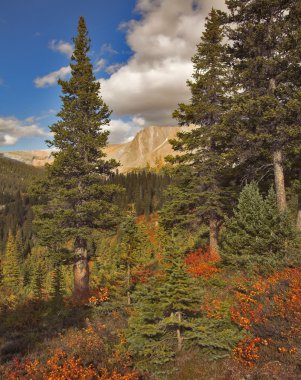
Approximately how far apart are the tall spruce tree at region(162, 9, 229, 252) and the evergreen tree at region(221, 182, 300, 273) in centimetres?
444

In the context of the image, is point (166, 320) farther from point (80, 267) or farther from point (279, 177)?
point (80, 267)

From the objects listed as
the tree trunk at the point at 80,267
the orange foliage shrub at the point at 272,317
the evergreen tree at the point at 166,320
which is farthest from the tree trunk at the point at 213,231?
the evergreen tree at the point at 166,320

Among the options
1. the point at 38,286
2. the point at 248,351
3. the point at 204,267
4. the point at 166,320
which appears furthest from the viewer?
the point at 38,286

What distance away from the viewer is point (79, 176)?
59.3 feet

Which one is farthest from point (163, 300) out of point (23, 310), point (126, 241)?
point (23, 310)

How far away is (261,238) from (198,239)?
11500 millimetres

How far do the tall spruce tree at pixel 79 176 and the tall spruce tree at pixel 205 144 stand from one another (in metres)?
4.39

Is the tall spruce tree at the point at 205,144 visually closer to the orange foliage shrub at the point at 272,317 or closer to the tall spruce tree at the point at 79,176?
the tall spruce tree at the point at 79,176

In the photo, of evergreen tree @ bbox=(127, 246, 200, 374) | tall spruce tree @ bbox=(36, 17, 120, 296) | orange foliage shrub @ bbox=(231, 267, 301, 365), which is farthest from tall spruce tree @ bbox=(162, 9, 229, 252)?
evergreen tree @ bbox=(127, 246, 200, 374)

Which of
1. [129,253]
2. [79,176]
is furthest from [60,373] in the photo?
[79,176]

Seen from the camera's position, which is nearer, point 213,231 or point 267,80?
point 267,80

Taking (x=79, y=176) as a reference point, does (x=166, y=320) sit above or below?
below

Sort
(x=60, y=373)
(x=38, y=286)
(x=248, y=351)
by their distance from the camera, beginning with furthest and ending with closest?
(x=38, y=286), (x=248, y=351), (x=60, y=373)

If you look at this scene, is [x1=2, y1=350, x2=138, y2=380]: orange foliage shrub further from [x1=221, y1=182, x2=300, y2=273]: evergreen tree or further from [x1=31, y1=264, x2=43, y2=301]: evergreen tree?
[x1=31, y1=264, x2=43, y2=301]: evergreen tree
